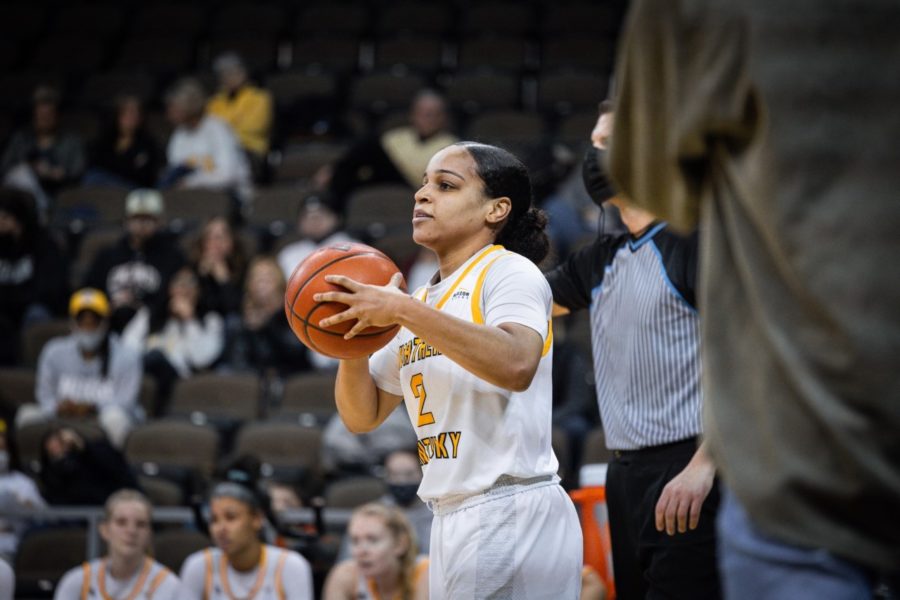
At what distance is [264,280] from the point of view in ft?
30.7

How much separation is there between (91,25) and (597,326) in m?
12.1

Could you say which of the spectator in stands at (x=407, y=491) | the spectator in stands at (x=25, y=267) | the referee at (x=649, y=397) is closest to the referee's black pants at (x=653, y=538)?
the referee at (x=649, y=397)

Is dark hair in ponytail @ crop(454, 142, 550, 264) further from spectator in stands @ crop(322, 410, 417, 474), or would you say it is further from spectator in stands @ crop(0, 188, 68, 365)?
spectator in stands @ crop(0, 188, 68, 365)

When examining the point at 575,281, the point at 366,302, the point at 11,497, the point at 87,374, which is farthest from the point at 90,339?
the point at 366,302

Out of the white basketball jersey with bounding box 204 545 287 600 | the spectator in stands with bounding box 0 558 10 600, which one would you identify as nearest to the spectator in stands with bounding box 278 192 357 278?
the white basketball jersey with bounding box 204 545 287 600

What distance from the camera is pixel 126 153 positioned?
12.0 metres

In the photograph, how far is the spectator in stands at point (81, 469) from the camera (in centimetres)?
744

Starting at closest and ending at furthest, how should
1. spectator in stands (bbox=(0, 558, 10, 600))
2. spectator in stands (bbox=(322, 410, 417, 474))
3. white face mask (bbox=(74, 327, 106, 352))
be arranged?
spectator in stands (bbox=(0, 558, 10, 600)) → spectator in stands (bbox=(322, 410, 417, 474)) → white face mask (bbox=(74, 327, 106, 352))

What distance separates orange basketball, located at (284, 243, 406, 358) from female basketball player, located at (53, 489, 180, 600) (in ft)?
11.2

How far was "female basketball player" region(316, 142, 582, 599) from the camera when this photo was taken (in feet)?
10.1

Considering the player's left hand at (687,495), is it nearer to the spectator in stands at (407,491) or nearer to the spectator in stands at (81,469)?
the spectator in stands at (407,491)

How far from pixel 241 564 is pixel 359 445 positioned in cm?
177

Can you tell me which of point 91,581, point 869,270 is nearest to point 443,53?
point 91,581

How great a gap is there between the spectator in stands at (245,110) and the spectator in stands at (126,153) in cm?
80
